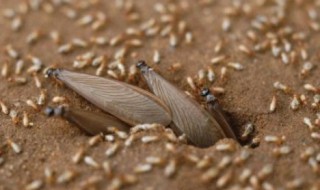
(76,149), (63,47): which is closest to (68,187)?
(76,149)

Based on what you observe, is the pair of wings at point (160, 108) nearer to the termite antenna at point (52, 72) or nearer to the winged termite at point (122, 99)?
the winged termite at point (122, 99)

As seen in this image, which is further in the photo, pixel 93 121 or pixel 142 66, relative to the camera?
pixel 142 66

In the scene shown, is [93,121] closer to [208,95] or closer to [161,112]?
[161,112]

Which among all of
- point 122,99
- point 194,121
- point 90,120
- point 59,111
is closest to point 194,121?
point 194,121

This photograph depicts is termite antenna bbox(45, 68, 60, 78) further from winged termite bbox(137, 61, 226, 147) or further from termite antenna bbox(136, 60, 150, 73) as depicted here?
winged termite bbox(137, 61, 226, 147)

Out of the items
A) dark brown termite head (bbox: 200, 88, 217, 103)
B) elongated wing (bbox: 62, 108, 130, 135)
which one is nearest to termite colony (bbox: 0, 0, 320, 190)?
elongated wing (bbox: 62, 108, 130, 135)

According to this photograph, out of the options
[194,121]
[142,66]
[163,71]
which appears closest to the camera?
[194,121]
